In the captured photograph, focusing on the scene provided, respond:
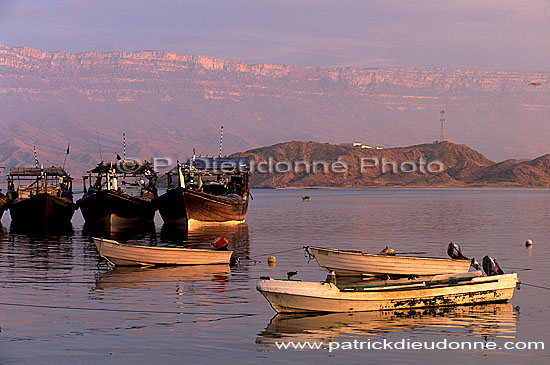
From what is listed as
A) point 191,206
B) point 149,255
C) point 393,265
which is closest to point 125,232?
point 191,206

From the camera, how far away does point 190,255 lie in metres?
39.2

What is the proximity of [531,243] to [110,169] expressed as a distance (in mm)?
43053

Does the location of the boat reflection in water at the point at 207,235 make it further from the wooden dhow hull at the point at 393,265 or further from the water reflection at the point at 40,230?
the wooden dhow hull at the point at 393,265

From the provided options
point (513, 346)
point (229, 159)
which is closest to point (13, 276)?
point (513, 346)

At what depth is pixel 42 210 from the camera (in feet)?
249

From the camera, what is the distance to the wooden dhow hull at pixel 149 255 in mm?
38906

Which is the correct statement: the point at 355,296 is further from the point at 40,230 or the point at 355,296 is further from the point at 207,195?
the point at 40,230

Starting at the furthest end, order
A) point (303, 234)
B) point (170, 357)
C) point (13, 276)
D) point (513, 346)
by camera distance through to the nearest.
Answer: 1. point (303, 234)
2. point (13, 276)
3. point (513, 346)
4. point (170, 357)

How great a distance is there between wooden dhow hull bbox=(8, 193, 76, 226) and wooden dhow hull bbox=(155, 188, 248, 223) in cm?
1002

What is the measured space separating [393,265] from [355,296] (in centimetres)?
839

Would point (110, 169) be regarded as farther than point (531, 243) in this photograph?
Yes

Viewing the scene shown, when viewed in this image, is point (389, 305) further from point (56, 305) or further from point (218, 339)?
point (56, 305)

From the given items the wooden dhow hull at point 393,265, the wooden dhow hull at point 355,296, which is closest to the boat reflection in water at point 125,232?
the wooden dhow hull at point 393,265

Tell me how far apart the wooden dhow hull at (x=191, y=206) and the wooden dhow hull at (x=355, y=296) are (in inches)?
1786
